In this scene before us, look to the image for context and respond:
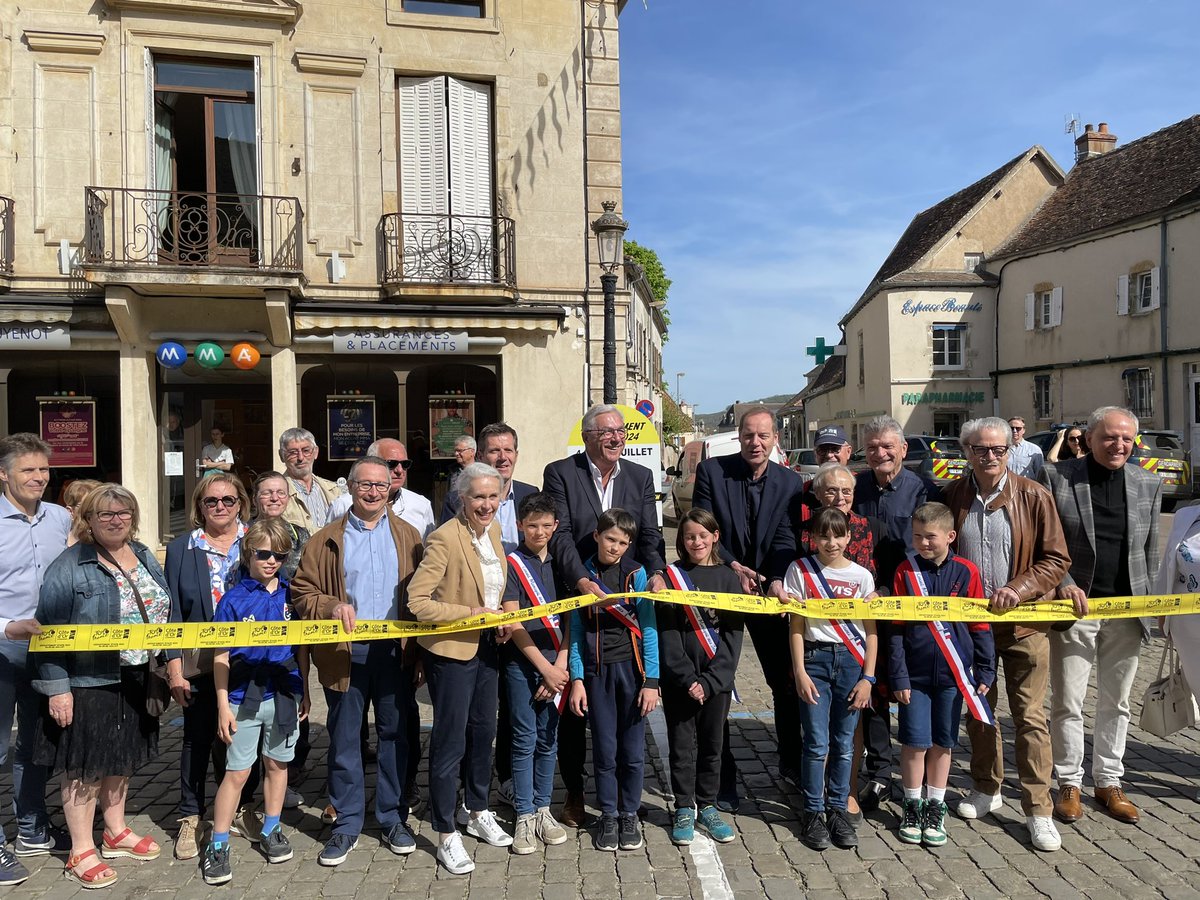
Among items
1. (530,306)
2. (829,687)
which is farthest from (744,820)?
(530,306)

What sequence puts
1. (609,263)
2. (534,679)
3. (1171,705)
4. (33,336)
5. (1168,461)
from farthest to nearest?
(1168,461), (609,263), (33,336), (1171,705), (534,679)

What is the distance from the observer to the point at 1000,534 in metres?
4.26

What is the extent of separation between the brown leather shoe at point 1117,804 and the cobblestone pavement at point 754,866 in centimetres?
5

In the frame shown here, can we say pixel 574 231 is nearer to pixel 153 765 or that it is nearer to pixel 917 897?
pixel 153 765

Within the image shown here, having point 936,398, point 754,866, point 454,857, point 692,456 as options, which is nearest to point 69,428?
point 454,857

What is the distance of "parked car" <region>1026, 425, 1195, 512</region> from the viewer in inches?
667

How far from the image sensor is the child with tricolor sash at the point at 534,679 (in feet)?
13.3

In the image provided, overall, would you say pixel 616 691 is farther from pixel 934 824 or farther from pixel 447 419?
pixel 447 419

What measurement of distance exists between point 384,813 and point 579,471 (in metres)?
2.02

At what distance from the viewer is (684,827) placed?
13.2ft

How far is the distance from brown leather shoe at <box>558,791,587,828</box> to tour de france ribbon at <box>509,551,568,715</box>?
1.60ft

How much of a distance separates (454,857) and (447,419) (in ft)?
32.0

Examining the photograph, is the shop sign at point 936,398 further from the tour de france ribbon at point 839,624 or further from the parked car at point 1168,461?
the tour de france ribbon at point 839,624

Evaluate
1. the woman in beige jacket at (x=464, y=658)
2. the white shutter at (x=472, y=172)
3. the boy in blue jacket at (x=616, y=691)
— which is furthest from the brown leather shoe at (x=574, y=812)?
the white shutter at (x=472, y=172)
